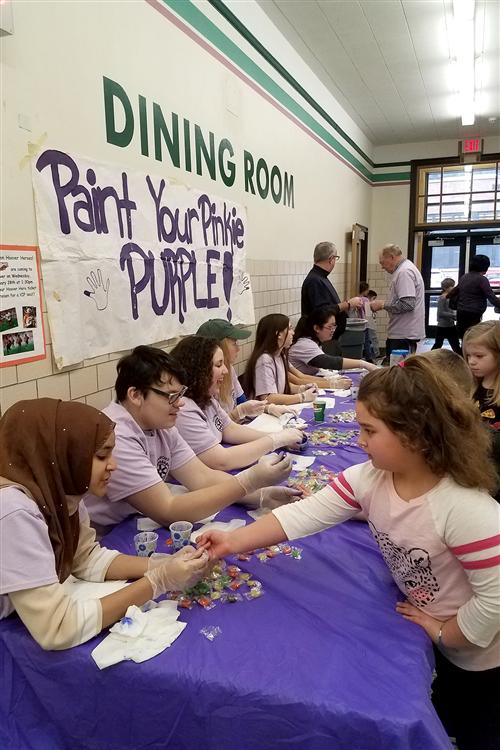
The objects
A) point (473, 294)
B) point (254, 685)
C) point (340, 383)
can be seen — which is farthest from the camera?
point (473, 294)

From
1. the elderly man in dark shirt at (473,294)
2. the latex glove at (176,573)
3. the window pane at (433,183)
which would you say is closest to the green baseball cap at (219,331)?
the latex glove at (176,573)

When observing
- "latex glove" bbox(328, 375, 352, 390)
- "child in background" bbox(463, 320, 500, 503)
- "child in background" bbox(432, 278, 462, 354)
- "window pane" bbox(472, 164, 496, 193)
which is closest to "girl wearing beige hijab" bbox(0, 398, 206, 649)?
"child in background" bbox(463, 320, 500, 503)

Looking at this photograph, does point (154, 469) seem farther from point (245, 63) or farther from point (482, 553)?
point (245, 63)

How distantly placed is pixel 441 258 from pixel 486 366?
24.5 feet

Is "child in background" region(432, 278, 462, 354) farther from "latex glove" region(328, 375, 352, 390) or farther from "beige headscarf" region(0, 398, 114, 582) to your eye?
"beige headscarf" region(0, 398, 114, 582)

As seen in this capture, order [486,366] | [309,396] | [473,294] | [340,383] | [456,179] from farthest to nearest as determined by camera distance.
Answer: [456,179], [473,294], [340,383], [309,396], [486,366]

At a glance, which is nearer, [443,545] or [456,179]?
[443,545]

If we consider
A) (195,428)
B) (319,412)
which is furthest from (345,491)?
(319,412)

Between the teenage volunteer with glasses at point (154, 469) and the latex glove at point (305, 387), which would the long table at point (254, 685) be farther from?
the latex glove at point (305, 387)

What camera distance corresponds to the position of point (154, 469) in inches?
70.1

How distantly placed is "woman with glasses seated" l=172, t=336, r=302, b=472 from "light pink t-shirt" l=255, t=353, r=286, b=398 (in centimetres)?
108

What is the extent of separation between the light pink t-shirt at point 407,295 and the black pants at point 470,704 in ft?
15.9

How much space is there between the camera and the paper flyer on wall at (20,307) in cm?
194

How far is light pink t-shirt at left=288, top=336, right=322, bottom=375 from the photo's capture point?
4539 millimetres
